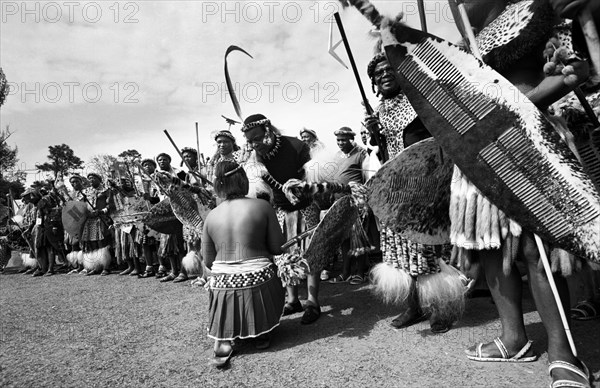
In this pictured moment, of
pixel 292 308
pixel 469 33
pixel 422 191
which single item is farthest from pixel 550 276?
pixel 292 308

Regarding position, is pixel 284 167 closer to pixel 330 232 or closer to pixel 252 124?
pixel 252 124

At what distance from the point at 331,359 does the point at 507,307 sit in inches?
48.0

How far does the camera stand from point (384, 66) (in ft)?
9.74

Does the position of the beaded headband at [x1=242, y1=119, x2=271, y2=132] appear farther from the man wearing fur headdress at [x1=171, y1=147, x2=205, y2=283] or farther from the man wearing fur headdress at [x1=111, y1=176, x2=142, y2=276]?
the man wearing fur headdress at [x1=111, y1=176, x2=142, y2=276]

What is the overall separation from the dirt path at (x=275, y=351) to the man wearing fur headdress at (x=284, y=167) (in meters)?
0.38

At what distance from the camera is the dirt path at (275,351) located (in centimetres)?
228

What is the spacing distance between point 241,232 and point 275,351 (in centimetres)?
98

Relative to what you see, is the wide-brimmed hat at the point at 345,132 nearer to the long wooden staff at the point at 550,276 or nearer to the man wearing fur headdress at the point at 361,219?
the man wearing fur headdress at the point at 361,219

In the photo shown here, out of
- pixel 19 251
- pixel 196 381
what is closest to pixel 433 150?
pixel 196 381

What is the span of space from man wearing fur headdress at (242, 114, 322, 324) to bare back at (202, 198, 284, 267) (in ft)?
Result: 2.27

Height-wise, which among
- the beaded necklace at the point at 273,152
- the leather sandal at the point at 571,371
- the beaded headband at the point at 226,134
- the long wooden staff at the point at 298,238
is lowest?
the leather sandal at the point at 571,371

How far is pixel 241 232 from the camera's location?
2.93m

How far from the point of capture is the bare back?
295 centimetres

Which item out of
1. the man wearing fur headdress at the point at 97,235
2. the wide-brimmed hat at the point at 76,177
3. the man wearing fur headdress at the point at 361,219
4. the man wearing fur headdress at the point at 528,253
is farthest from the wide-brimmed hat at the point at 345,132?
the wide-brimmed hat at the point at 76,177
